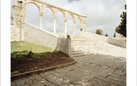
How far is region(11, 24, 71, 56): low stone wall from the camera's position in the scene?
6877 mm

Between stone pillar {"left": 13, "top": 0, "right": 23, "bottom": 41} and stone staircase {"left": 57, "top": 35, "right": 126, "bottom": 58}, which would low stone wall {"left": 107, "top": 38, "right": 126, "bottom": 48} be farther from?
stone pillar {"left": 13, "top": 0, "right": 23, "bottom": 41}

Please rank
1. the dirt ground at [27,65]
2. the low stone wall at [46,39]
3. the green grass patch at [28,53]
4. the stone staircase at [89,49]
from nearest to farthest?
the dirt ground at [27,65]
the green grass patch at [28,53]
the low stone wall at [46,39]
the stone staircase at [89,49]

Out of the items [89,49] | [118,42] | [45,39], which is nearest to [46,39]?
[45,39]

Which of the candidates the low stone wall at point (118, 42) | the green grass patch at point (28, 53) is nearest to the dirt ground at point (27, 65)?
the green grass patch at point (28, 53)

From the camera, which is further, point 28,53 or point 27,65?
point 28,53

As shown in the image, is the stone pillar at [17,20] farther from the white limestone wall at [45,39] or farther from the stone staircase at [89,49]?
the stone staircase at [89,49]

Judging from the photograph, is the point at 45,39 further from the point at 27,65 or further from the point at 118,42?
the point at 118,42

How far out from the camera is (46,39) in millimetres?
8602

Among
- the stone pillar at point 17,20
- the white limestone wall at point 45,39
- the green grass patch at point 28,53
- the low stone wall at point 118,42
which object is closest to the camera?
the green grass patch at point 28,53

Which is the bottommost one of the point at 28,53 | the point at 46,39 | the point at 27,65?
the point at 27,65

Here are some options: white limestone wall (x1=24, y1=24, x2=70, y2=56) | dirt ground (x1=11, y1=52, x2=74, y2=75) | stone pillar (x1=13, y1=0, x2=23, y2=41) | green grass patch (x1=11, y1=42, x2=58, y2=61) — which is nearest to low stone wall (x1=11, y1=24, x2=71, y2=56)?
white limestone wall (x1=24, y1=24, x2=70, y2=56)

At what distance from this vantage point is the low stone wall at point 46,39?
688 centimetres
